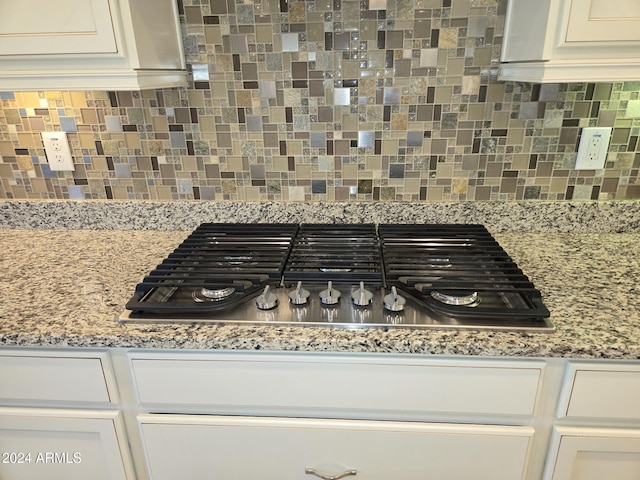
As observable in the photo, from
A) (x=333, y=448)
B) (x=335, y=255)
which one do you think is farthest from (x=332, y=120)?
(x=333, y=448)

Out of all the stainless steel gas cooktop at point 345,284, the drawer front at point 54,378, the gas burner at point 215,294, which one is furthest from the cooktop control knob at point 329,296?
the drawer front at point 54,378

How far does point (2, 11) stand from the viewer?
103 centimetres

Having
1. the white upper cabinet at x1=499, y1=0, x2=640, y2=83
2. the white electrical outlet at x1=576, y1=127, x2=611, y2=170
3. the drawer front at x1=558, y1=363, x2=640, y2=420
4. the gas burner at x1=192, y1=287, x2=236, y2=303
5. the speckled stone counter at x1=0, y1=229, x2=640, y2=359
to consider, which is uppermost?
the white upper cabinet at x1=499, y1=0, x2=640, y2=83

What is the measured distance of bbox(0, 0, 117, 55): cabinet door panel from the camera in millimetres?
1023

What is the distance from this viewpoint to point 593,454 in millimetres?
941

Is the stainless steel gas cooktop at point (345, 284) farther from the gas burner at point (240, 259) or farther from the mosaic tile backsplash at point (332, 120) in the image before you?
the mosaic tile backsplash at point (332, 120)

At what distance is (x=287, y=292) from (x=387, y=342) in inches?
10.8

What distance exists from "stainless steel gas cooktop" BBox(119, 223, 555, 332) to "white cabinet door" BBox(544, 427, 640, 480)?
0.25 m

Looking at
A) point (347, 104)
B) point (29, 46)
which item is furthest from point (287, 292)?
point (29, 46)

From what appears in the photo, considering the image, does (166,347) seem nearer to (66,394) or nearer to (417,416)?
(66,394)

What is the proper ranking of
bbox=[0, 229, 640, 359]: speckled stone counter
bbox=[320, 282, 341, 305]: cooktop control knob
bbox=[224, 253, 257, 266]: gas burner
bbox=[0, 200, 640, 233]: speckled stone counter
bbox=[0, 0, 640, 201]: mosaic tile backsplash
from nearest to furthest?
bbox=[0, 229, 640, 359]: speckled stone counter, bbox=[320, 282, 341, 305]: cooktop control knob, bbox=[224, 253, 257, 266]: gas burner, bbox=[0, 0, 640, 201]: mosaic tile backsplash, bbox=[0, 200, 640, 233]: speckled stone counter

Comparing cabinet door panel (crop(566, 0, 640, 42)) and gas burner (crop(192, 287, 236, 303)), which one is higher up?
→ cabinet door panel (crop(566, 0, 640, 42))

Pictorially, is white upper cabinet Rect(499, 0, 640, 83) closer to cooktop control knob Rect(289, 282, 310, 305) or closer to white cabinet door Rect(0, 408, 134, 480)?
cooktop control knob Rect(289, 282, 310, 305)

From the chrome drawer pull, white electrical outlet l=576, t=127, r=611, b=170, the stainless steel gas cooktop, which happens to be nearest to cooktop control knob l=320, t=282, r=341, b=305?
the stainless steel gas cooktop
